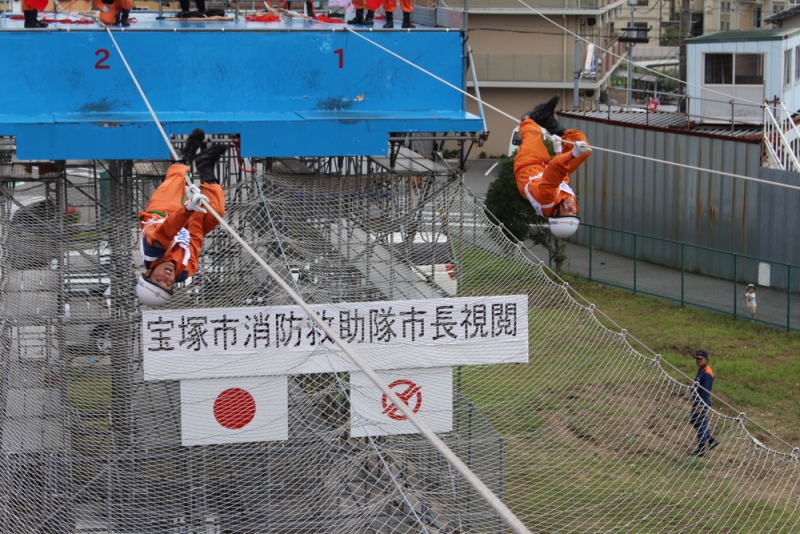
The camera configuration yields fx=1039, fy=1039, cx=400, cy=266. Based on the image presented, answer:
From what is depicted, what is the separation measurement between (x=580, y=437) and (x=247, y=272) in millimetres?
3326

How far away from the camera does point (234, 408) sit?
7.16 m

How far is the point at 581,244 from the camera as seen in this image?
20172mm

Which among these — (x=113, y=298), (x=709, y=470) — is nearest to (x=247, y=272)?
(x=113, y=298)

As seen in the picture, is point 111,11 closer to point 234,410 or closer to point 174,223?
point 174,223

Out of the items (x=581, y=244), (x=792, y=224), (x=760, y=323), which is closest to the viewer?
(x=760, y=323)

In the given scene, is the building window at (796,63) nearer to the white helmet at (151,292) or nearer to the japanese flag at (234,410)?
the japanese flag at (234,410)

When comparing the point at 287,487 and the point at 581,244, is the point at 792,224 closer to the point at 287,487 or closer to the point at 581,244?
the point at 581,244

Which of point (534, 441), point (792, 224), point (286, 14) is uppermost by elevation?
point (286, 14)

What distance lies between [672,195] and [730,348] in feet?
16.4

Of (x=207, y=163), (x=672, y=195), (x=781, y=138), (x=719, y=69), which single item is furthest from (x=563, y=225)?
(x=719, y=69)

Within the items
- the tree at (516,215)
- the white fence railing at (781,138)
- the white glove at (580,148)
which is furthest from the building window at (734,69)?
the white glove at (580,148)

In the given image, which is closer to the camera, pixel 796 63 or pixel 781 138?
pixel 781 138

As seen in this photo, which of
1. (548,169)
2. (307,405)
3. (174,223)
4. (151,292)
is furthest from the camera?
(307,405)

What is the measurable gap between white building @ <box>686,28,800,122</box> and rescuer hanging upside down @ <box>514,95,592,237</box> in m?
11.0
